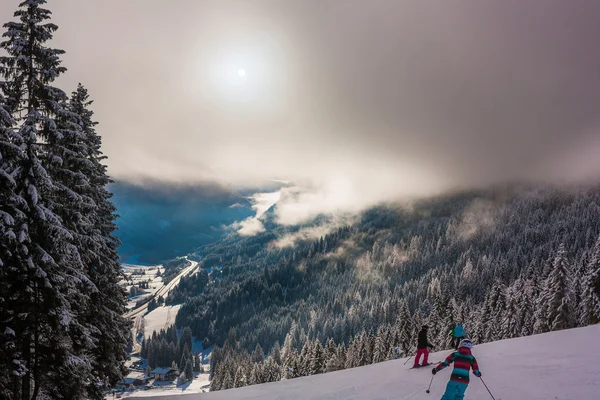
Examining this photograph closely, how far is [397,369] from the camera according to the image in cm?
1616

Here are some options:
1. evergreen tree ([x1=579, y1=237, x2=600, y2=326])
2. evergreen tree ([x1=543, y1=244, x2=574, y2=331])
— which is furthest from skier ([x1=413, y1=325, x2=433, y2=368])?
evergreen tree ([x1=543, y1=244, x2=574, y2=331])

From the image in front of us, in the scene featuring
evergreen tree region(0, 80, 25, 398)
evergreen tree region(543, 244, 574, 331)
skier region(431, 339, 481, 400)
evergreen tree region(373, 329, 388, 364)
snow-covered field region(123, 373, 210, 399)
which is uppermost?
evergreen tree region(0, 80, 25, 398)

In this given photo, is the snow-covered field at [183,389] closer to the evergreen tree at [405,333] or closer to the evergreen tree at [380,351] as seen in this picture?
the evergreen tree at [380,351]

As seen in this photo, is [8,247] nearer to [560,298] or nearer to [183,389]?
[560,298]

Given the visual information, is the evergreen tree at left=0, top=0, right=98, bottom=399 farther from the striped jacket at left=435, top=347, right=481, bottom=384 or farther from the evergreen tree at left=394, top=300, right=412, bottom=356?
the evergreen tree at left=394, top=300, right=412, bottom=356

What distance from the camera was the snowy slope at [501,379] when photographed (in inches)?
390

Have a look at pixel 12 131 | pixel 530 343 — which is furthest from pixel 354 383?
pixel 12 131

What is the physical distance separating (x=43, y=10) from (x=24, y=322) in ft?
41.2

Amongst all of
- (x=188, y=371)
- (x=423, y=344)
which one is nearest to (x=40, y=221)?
(x=423, y=344)

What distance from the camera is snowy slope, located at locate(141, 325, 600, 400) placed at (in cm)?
991

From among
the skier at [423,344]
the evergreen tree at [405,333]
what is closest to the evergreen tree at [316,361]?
the evergreen tree at [405,333]

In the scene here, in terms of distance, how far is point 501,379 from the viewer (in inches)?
449

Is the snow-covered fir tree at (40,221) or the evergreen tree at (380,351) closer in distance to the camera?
the snow-covered fir tree at (40,221)

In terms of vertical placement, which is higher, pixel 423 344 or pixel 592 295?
pixel 423 344
